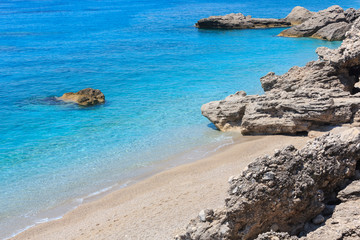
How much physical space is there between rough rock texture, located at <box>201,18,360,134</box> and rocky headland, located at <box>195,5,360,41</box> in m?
26.3

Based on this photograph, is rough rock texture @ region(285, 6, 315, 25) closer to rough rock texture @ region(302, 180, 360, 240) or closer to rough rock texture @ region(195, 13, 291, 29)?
rough rock texture @ region(195, 13, 291, 29)

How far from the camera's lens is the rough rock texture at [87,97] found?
22719 mm

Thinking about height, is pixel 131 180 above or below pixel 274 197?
below

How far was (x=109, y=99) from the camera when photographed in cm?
2411

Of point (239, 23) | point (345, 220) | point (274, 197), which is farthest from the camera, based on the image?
point (239, 23)

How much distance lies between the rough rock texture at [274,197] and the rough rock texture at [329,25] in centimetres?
3603

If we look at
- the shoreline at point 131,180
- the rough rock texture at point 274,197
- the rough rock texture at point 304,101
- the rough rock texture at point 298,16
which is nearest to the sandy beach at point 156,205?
the shoreline at point 131,180

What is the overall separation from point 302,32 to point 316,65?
29.9m

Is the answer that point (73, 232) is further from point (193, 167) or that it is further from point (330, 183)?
point (330, 183)

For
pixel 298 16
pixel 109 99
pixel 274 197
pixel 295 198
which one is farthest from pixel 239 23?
pixel 274 197

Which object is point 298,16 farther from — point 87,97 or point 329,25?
point 87,97

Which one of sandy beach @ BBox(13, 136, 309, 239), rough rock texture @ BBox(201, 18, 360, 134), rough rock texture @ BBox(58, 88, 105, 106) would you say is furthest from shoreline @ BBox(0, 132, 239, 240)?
rough rock texture @ BBox(58, 88, 105, 106)

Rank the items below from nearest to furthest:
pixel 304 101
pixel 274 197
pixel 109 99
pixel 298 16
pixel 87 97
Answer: pixel 274 197, pixel 304 101, pixel 87 97, pixel 109 99, pixel 298 16

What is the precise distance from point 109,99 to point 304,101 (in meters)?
13.2
